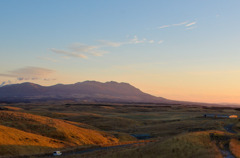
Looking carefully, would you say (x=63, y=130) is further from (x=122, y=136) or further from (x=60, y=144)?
(x=122, y=136)

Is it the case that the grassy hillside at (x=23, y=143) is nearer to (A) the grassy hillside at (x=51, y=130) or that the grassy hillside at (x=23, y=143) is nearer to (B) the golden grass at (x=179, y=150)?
(A) the grassy hillside at (x=51, y=130)

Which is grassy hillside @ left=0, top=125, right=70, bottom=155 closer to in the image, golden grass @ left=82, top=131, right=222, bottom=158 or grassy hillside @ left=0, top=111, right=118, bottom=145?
grassy hillside @ left=0, top=111, right=118, bottom=145

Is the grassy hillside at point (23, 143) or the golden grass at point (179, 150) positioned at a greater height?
the golden grass at point (179, 150)

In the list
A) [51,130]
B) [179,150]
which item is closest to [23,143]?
[51,130]

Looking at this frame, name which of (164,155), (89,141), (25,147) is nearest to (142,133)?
(89,141)

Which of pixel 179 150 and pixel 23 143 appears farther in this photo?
pixel 23 143

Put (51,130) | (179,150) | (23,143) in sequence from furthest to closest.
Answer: (51,130) → (23,143) → (179,150)

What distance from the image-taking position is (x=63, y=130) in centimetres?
5691

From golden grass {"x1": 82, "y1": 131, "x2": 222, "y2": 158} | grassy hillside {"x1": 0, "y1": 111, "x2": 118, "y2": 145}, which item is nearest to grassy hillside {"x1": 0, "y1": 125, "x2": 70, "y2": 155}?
grassy hillside {"x1": 0, "y1": 111, "x2": 118, "y2": 145}

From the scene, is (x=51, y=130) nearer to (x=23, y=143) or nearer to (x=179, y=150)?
(x=23, y=143)

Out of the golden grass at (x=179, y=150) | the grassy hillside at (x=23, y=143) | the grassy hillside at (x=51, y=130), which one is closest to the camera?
the golden grass at (x=179, y=150)

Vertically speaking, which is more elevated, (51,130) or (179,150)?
(179,150)

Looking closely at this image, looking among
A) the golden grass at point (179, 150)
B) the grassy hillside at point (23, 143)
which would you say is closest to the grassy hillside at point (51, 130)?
the grassy hillside at point (23, 143)

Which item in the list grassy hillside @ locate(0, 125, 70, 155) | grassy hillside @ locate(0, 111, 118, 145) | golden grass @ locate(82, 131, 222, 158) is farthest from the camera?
grassy hillside @ locate(0, 111, 118, 145)
